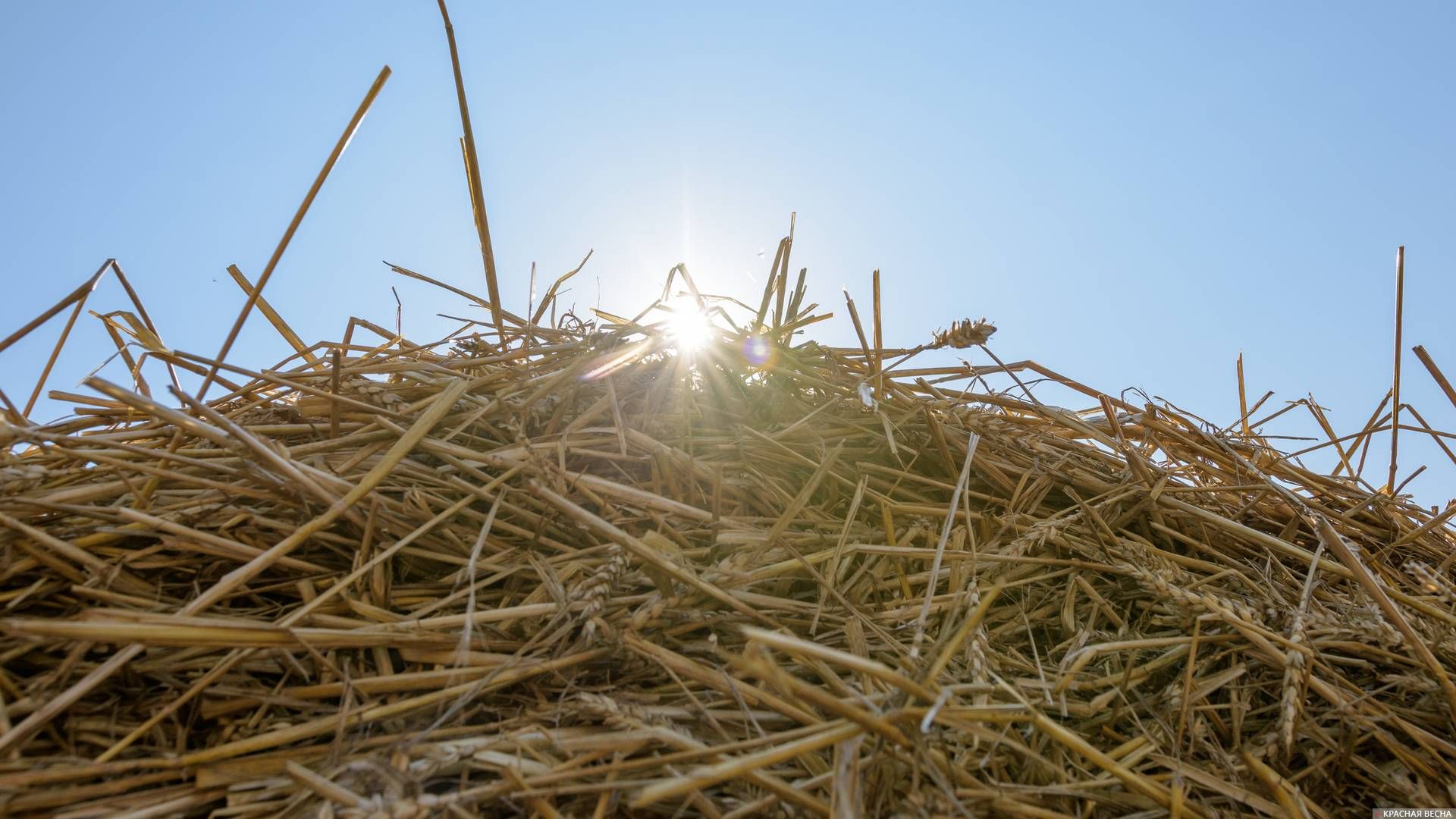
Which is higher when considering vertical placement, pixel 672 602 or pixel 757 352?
pixel 757 352

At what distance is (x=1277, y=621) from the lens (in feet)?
3.41

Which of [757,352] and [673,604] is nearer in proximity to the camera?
[673,604]

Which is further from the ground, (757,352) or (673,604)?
(757,352)

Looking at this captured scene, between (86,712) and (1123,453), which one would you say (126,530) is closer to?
(86,712)

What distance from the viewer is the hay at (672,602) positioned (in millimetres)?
701

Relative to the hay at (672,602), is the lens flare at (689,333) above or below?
above

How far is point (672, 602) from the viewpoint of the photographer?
2.89 feet

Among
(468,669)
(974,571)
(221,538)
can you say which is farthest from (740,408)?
(221,538)

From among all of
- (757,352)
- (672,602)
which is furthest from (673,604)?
(757,352)

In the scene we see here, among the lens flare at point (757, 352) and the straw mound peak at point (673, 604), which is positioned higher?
the lens flare at point (757, 352)

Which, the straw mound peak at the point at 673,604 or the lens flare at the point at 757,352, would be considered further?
the lens flare at the point at 757,352

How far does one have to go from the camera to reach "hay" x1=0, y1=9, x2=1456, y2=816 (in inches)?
27.6

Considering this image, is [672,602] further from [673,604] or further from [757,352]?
[757,352]

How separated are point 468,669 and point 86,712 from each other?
35 centimetres
